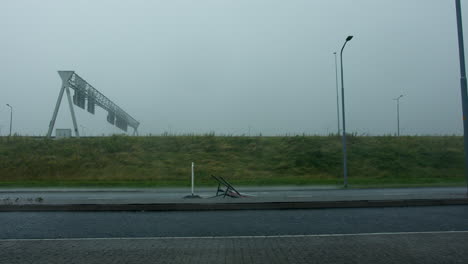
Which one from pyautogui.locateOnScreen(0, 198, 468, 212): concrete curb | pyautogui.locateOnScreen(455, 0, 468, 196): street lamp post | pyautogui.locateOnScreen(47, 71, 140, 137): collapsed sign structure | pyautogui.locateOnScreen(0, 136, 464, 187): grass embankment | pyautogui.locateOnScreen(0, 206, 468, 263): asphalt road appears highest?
pyautogui.locateOnScreen(47, 71, 140, 137): collapsed sign structure

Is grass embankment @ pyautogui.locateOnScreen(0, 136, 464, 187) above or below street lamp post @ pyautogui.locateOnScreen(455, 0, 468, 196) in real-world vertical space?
below

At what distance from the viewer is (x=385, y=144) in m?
37.2

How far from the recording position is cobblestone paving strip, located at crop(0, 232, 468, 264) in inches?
224

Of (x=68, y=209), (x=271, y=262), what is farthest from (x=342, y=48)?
(x=271, y=262)

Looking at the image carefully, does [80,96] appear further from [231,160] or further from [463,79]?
[463,79]

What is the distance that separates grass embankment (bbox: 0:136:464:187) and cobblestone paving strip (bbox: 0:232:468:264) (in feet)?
59.2

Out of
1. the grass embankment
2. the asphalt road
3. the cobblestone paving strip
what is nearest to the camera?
the cobblestone paving strip

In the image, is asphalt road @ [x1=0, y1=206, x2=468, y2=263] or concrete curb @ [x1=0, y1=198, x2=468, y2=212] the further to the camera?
concrete curb @ [x1=0, y1=198, x2=468, y2=212]

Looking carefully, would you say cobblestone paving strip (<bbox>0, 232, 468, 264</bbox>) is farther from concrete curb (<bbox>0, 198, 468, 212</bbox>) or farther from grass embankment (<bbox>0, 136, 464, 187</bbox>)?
grass embankment (<bbox>0, 136, 464, 187</bbox>)

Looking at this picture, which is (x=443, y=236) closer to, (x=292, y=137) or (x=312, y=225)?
(x=312, y=225)

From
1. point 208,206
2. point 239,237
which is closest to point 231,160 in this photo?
point 208,206

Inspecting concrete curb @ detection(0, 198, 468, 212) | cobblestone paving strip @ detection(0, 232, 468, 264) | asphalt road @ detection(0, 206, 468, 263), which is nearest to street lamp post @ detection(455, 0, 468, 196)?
concrete curb @ detection(0, 198, 468, 212)

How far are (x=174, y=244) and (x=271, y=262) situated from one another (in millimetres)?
1963

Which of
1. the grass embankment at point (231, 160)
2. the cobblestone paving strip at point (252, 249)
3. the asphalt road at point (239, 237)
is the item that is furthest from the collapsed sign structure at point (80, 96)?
the cobblestone paving strip at point (252, 249)
